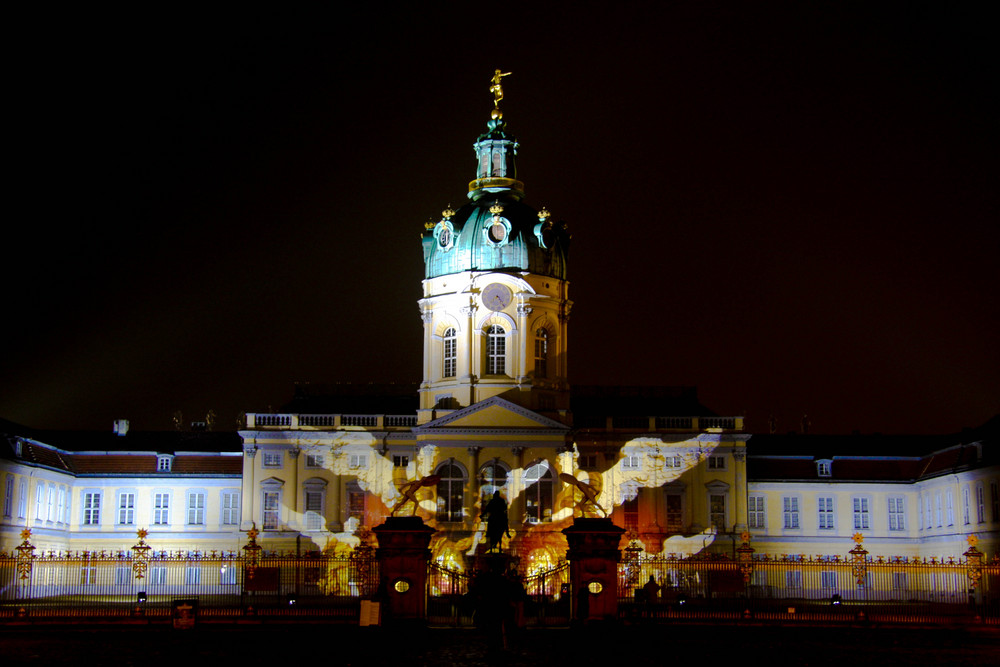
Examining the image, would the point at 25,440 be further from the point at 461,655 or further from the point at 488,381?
the point at 461,655


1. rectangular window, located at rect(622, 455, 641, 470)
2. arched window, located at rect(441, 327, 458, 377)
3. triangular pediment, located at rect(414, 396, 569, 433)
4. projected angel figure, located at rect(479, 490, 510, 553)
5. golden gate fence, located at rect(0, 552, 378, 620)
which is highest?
arched window, located at rect(441, 327, 458, 377)

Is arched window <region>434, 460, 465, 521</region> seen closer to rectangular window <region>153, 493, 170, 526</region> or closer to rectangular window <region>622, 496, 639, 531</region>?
rectangular window <region>622, 496, 639, 531</region>

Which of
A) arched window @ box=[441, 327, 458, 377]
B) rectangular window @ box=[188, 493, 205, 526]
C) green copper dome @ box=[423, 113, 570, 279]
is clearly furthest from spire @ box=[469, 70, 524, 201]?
rectangular window @ box=[188, 493, 205, 526]

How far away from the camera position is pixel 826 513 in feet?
257

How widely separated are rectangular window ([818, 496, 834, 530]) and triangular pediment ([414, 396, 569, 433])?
1672 centimetres

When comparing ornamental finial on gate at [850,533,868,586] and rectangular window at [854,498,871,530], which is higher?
rectangular window at [854,498,871,530]

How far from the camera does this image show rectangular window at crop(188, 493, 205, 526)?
77688 millimetres

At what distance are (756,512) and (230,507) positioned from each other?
95.5ft

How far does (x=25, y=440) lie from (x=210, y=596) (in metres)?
19.7

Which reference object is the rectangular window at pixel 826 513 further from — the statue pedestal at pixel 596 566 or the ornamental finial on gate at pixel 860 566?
the statue pedestal at pixel 596 566

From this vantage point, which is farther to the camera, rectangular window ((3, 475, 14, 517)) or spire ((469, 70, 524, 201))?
spire ((469, 70, 524, 201))

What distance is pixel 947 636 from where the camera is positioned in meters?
37.8

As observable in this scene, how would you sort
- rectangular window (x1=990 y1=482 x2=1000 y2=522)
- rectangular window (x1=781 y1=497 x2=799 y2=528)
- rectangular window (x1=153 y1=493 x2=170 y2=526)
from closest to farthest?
rectangular window (x1=990 y1=482 x2=1000 y2=522)
rectangular window (x1=153 y1=493 x2=170 y2=526)
rectangular window (x1=781 y1=497 x2=799 y2=528)

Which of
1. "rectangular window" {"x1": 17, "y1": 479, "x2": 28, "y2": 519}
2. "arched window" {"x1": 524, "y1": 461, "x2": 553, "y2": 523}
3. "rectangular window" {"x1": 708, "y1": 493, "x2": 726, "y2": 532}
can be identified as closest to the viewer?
"rectangular window" {"x1": 17, "y1": 479, "x2": 28, "y2": 519}
